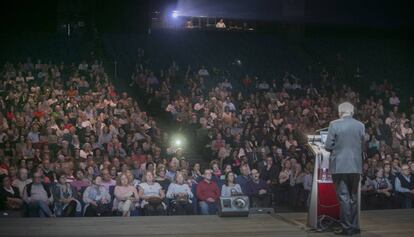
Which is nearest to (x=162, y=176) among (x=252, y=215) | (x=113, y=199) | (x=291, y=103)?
(x=113, y=199)

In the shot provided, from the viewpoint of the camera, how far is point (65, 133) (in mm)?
12242

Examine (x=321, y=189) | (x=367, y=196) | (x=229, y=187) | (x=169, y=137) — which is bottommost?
(x=367, y=196)

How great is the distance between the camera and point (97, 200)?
360 inches

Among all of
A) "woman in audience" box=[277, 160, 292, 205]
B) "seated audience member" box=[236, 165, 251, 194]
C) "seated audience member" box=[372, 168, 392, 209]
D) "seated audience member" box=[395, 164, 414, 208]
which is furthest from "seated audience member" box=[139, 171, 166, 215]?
"seated audience member" box=[395, 164, 414, 208]

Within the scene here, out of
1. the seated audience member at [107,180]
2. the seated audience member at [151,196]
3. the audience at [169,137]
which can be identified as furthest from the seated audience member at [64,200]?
the seated audience member at [151,196]

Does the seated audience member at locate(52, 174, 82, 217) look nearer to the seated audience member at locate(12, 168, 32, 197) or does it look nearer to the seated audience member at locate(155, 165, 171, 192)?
the seated audience member at locate(12, 168, 32, 197)

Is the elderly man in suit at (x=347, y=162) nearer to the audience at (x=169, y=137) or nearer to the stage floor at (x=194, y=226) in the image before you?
the stage floor at (x=194, y=226)

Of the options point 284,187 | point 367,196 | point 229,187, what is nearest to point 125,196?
point 229,187

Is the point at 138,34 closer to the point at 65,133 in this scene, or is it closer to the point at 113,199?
the point at 65,133

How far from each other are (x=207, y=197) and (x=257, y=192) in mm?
1194

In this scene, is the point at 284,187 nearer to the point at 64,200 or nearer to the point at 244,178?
the point at 244,178

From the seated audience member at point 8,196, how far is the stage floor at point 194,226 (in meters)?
2.11

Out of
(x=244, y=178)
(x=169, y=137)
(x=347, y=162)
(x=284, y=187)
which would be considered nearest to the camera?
(x=347, y=162)

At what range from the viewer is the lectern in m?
6.26
